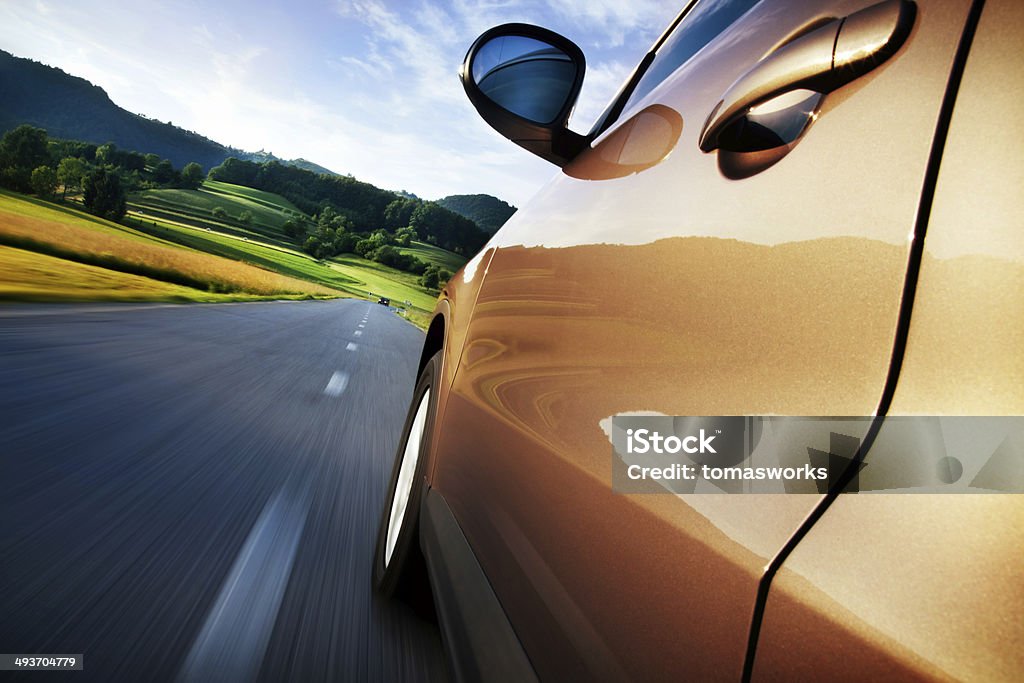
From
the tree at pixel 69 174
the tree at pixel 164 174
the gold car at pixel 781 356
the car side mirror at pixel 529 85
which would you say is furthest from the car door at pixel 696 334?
the tree at pixel 164 174

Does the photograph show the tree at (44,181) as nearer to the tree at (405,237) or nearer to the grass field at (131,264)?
the grass field at (131,264)

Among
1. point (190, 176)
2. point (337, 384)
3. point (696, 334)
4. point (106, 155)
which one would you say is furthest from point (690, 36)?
point (190, 176)

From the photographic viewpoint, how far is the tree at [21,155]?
29192mm

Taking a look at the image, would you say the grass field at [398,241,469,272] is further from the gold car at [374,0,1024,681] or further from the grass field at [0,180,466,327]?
the gold car at [374,0,1024,681]

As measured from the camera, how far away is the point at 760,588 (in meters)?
0.54

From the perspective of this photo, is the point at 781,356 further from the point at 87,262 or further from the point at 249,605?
the point at 87,262

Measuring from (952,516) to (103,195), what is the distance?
51076 mm

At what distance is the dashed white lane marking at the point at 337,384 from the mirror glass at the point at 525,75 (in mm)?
4273

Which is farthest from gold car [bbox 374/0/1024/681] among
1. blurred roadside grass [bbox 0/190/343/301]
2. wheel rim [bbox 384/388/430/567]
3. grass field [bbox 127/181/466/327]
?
grass field [bbox 127/181/466/327]

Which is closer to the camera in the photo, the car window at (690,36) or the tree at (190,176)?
the car window at (690,36)

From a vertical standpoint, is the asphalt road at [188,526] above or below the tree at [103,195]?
above

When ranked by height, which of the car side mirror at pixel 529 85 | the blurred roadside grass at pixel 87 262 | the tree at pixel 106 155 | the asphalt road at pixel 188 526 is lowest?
the blurred roadside grass at pixel 87 262

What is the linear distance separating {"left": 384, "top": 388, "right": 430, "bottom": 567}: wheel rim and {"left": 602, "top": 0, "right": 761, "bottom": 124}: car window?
132cm

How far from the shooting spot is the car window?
4.11 ft
